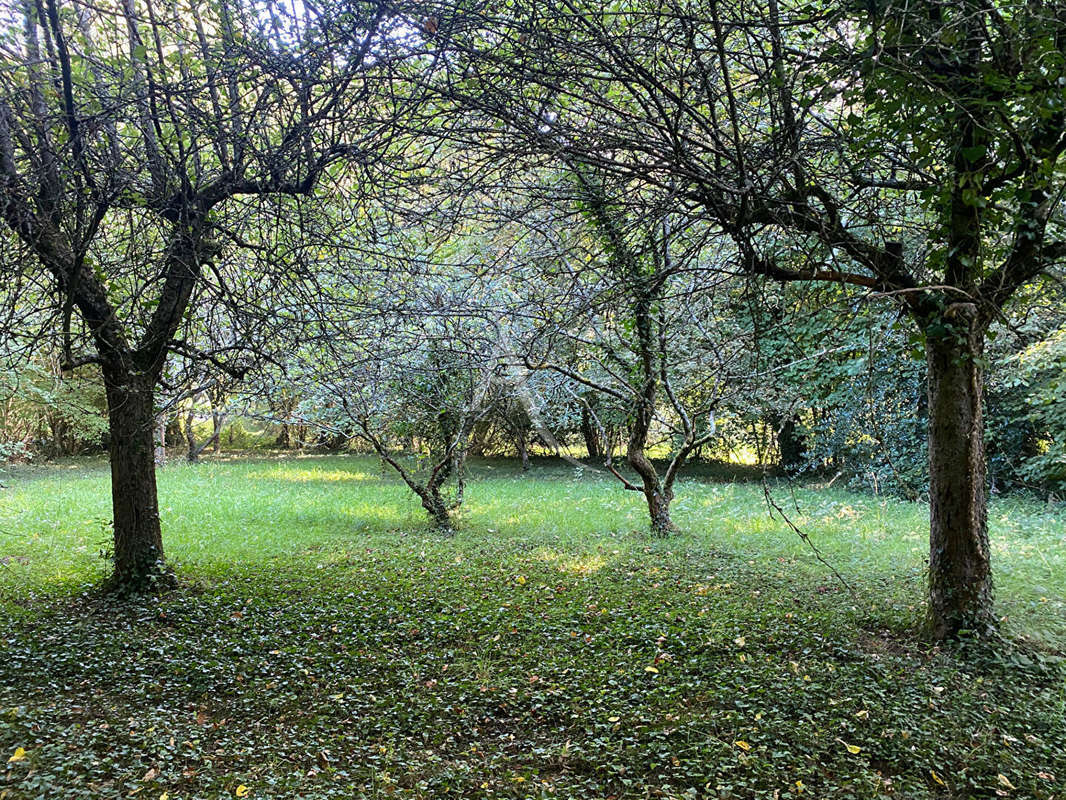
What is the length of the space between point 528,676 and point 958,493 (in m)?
3.09

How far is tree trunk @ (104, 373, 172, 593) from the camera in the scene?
5.70 metres

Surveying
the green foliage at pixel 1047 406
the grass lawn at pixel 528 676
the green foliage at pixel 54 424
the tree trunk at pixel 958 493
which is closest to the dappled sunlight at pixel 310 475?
the green foliage at pixel 54 424

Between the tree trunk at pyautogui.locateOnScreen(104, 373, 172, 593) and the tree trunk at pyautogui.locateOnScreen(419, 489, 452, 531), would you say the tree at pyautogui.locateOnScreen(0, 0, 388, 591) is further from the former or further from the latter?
the tree trunk at pyautogui.locateOnScreen(419, 489, 452, 531)

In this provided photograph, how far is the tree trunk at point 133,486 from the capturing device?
18.7ft

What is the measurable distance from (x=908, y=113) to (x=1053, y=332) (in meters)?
5.84

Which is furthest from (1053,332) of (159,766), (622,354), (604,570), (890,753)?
(159,766)

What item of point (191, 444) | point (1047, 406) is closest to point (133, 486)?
point (1047, 406)

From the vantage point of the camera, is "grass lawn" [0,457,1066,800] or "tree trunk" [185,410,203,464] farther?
"tree trunk" [185,410,203,464]

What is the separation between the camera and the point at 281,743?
3572mm

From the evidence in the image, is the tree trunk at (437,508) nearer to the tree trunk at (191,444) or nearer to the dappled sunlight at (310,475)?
the dappled sunlight at (310,475)

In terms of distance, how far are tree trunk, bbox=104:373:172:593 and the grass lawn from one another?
31 centimetres

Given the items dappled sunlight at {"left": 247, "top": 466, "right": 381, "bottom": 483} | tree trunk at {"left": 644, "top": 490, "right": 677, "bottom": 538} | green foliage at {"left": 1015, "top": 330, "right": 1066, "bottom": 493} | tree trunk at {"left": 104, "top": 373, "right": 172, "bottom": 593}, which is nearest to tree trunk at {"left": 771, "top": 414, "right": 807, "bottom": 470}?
green foliage at {"left": 1015, "top": 330, "right": 1066, "bottom": 493}

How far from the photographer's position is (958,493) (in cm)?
434

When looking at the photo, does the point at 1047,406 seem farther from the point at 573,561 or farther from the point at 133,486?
the point at 133,486
